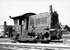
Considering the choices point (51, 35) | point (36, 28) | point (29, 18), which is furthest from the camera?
point (29, 18)

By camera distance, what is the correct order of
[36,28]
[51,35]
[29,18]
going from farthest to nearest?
[29,18] < [36,28] < [51,35]

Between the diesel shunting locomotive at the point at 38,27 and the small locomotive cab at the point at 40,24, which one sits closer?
the diesel shunting locomotive at the point at 38,27

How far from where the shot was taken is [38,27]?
19.7m

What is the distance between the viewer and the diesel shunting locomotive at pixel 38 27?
58.8ft

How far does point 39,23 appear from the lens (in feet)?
65.7

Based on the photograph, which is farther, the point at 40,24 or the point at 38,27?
the point at 40,24

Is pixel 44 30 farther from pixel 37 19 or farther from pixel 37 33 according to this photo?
pixel 37 19

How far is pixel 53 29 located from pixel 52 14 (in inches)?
143

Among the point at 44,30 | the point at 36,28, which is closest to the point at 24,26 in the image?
the point at 36,28

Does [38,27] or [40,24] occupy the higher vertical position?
[40,24]

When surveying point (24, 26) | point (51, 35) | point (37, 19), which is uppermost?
point (37, 19)

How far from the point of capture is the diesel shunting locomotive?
17911 mm

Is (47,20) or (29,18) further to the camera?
(29,18)

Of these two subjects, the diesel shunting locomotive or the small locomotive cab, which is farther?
the small locomotive cab
